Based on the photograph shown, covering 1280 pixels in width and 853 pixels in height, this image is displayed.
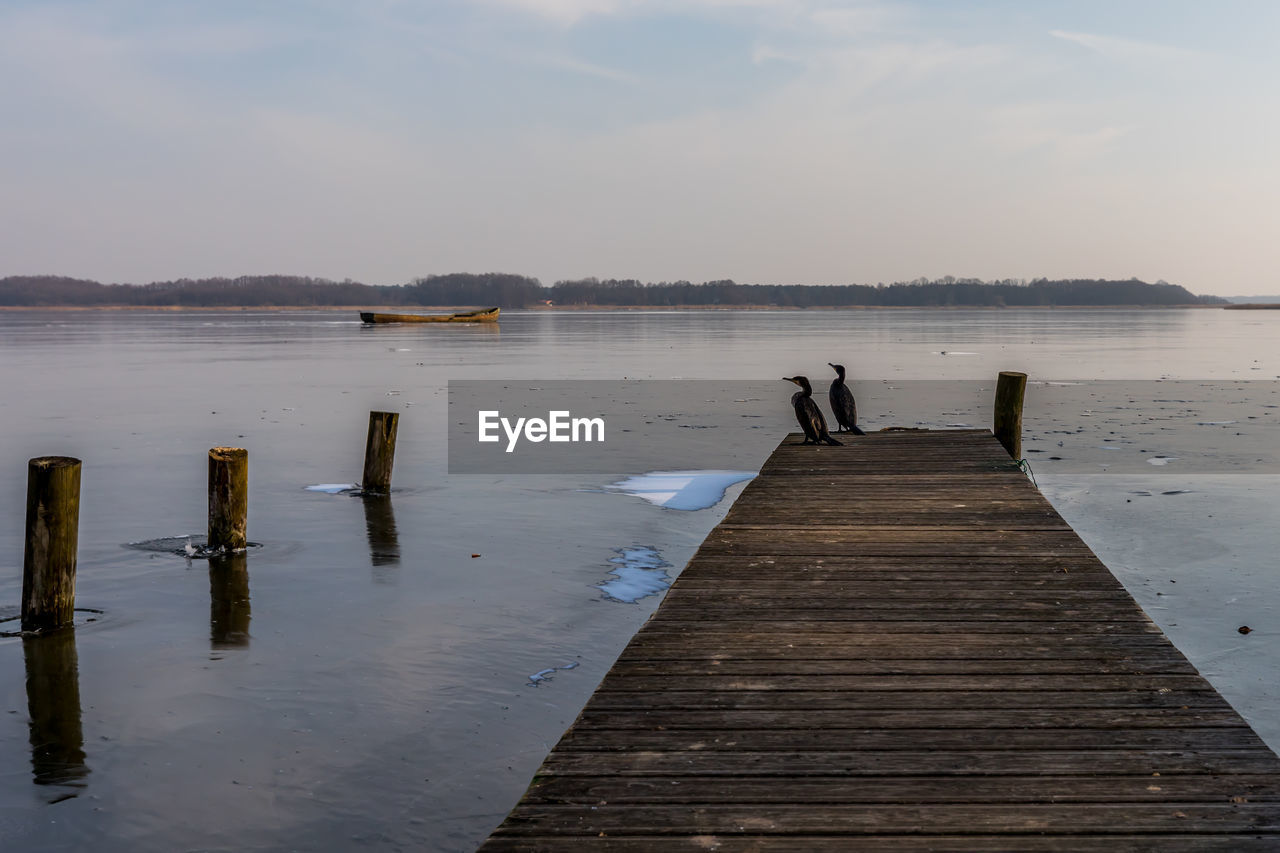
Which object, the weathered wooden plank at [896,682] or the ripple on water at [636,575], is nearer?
the weathered wooden plank at [896,682]

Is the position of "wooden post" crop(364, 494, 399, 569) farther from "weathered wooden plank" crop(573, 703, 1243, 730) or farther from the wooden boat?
the wooden boat

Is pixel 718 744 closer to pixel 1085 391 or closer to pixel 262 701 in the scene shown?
pixel 262 701

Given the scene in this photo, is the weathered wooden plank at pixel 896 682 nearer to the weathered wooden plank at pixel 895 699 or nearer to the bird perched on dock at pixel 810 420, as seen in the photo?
the weathered wooden plank at pixel 895 699

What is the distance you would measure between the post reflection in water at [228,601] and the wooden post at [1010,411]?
10.3m

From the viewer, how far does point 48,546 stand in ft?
27.5

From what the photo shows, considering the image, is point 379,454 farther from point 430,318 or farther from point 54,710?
point 430,318

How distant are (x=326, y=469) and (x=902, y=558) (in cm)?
1116

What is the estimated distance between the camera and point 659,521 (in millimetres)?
12773

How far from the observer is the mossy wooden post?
11.0 m

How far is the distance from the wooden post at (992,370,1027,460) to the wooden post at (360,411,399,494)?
8552 mm

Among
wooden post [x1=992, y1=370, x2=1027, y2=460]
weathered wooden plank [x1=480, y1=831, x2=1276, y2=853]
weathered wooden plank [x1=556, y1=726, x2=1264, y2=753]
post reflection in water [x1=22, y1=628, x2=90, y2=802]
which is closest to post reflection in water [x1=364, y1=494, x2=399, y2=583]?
post reflection in water [x1=22, y1=628, x2=90, y2=802]

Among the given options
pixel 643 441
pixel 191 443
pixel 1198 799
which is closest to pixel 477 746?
pixel 1198 799

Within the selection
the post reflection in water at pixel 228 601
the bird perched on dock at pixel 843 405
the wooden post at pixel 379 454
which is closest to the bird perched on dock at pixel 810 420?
the bird perched on dock at pixel 843 405

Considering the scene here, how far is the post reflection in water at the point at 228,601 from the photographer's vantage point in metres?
8.38
